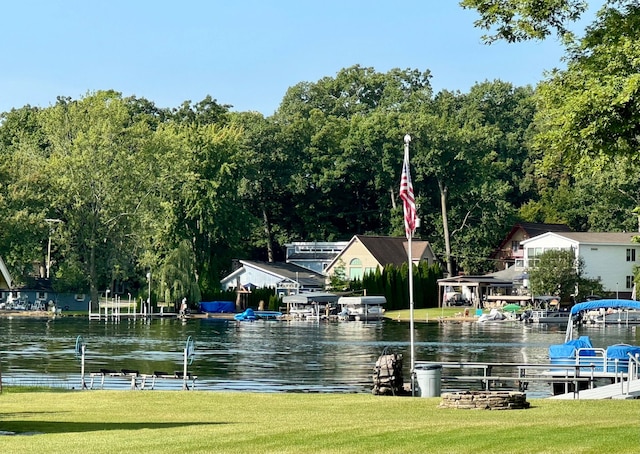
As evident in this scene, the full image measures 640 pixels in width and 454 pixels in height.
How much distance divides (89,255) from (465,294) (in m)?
36.9

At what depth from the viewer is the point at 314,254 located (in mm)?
131750

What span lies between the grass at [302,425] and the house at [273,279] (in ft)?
304

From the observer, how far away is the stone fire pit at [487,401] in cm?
2758

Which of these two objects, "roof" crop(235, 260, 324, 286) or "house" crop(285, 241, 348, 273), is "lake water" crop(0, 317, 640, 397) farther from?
"house" crop(285, 241, 348, 273)

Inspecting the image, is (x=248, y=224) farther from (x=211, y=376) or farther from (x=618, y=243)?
(x=211, y=376)

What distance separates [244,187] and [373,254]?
1591 cm

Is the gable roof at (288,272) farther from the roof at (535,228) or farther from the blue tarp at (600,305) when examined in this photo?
the blue tarp at (600,305)

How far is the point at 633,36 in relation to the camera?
32156 millimetres

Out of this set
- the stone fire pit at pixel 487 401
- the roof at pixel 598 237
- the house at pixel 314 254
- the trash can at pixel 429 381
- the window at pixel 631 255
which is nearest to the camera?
the stone fire pit at pixel 487 401

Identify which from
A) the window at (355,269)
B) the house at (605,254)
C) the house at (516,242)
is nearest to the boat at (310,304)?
the window at (355,269)

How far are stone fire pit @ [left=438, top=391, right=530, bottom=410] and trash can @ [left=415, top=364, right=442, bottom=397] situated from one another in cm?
455

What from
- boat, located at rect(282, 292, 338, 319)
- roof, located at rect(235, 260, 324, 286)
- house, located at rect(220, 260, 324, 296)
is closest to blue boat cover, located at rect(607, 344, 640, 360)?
boat, located at rect(282, 292, 338, 319)

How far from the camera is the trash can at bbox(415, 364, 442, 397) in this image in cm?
3284

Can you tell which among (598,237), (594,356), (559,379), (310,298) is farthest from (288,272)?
(559,379)
